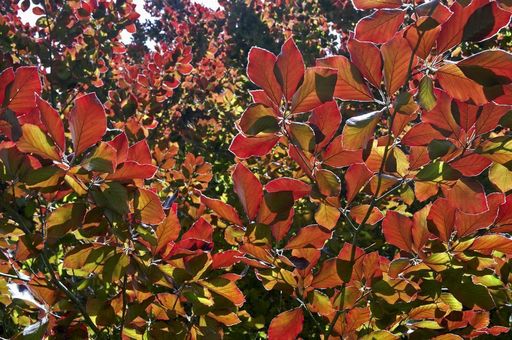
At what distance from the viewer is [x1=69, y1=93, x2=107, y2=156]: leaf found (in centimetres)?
97

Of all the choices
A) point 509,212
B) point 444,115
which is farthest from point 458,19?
point 509,212

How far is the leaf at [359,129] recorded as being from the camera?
36.7 inches

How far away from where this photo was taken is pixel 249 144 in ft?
3.61

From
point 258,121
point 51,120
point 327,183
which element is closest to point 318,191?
point 327,183

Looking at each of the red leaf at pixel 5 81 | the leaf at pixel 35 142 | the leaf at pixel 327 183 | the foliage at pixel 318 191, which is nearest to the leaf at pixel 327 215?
the foliage at pixel 318 191

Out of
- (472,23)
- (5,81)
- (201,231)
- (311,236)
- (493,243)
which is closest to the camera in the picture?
(472,23)

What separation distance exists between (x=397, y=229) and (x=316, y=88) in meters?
0.45

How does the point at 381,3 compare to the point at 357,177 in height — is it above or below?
above

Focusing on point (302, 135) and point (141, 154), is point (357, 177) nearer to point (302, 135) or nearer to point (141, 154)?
point (302, 135)

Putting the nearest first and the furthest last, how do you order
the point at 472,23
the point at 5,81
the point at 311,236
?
1. the point at 472,23
2. the point at 5,81
3. the point at 311,236

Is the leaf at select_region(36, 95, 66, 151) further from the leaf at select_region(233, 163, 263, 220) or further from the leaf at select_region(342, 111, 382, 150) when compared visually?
the leaf at select_region(342, 111, 382, 150)

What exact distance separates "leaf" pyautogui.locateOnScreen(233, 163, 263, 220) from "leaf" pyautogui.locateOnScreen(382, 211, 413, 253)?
1.08ft

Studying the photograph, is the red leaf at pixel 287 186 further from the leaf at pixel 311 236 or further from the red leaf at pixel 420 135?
the red leaf at pixel 420 135

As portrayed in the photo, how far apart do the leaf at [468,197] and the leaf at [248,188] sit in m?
0.43
